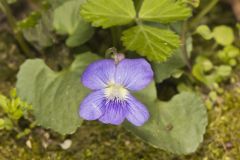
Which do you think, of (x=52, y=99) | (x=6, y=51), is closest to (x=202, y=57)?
(x=52, y=99)

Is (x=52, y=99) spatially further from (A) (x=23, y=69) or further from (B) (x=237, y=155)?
(B) (x=237, y=155)

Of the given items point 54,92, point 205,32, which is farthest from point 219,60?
point 54,92

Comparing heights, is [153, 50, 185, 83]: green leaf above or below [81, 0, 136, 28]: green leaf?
below

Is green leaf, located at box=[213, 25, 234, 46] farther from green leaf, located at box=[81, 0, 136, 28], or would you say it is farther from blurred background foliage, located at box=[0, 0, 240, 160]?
green leaf, located at box=[81, 0, 136, 28]

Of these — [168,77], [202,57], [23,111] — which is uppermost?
[23,111]

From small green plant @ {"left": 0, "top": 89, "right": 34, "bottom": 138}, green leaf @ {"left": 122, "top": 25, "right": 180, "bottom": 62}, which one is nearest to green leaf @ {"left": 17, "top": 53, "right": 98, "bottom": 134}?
small green plant @ {"left": 0, "top": 89, "right": 34, "bottom": 138}

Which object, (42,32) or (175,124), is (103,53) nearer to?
(42,32)
